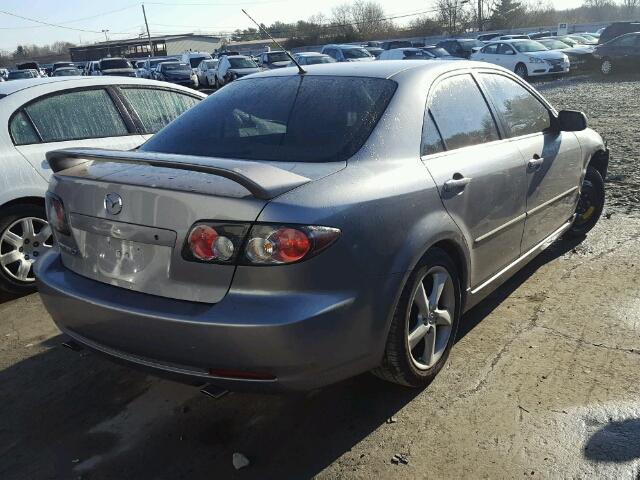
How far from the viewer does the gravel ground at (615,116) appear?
6.74 m

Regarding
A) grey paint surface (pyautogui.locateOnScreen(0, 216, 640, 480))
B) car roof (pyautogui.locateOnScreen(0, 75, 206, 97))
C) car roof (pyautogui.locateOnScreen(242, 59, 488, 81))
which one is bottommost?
grey paint surface (pyautogui.locateOnScreen(0, 216, 640, 480))

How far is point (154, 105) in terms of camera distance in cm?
550

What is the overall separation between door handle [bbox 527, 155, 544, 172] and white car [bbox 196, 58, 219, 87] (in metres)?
27.0

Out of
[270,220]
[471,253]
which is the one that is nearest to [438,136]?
[471,253]

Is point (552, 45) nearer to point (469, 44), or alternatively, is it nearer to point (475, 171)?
point (469, 44)

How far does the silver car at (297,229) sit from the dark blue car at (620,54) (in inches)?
931

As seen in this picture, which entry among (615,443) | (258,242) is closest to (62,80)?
(258,242)

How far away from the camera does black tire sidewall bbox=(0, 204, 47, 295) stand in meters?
4.43

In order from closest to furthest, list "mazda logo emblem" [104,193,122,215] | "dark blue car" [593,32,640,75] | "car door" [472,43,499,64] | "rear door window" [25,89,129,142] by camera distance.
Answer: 1. "mazda logo emblem" [104,193,122,215]
2. "rear door window" [25,89,129,142]
3. "dark blue car" [593,32,640,75]
4. "car door" [472,43,499,64]

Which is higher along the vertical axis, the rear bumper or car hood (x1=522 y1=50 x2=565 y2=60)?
the rear bumper

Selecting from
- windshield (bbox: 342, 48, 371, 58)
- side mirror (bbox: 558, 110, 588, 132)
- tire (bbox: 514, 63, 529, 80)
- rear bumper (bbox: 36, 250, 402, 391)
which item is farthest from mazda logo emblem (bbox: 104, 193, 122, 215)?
windshield (bbox: 342, 48, 371, 58)

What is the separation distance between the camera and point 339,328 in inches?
94.3

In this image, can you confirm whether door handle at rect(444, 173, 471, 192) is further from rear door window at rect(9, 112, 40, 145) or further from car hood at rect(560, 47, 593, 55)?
car hood at rect(560, 47, 593, 55)

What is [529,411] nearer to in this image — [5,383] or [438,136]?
[438,136]
